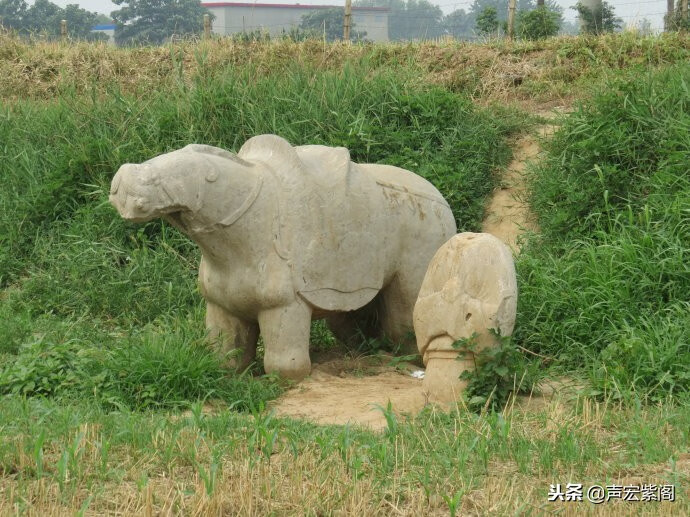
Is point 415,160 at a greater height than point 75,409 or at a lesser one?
greater

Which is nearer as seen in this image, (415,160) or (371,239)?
(371,239)

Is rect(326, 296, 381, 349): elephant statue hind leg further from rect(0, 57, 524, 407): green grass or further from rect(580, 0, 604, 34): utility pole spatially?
rect(580, 0, 604, 34): utility pole

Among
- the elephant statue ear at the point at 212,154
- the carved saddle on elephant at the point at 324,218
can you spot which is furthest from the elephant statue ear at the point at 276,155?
the elephant statue ear at the point at 212,154

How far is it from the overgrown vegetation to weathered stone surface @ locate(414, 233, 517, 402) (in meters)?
0.71

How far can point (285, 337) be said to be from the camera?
19.4ft

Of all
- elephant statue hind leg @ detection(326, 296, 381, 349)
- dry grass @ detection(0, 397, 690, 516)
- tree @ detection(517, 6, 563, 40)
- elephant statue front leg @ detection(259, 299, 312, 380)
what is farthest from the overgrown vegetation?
tree @ detection(517, 6, 563, 40)

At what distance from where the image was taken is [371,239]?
20.2 feet

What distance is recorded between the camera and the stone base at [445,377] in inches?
215

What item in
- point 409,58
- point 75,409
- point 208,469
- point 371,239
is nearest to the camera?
point 208,469

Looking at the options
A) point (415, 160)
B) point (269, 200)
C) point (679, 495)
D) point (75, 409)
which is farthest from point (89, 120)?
point (679, 495)

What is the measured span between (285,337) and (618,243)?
254 centimetres

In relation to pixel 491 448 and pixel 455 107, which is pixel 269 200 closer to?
pixel 491 448

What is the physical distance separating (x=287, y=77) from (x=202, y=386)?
15.0 ft

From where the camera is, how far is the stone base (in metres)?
5.47
